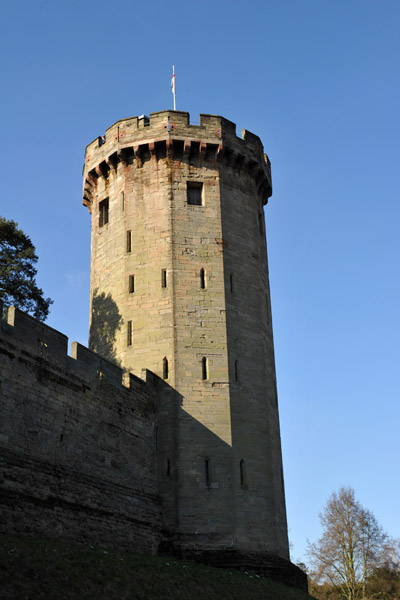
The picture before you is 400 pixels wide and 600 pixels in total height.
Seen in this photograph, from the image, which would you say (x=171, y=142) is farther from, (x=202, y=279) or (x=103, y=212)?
(x=202, y=279)

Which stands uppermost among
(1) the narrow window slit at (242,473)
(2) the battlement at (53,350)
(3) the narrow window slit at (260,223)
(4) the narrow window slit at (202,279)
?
(3) the narrow window slit at (260,223)

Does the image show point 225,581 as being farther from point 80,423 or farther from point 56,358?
point 56,358

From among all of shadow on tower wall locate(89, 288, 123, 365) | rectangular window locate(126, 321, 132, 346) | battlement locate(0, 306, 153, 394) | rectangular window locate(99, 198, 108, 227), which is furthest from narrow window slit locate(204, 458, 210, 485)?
rectangular window locate(99, 198, 108, 227)

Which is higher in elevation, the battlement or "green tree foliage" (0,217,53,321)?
"green tree foliage" (0,217,53,321)

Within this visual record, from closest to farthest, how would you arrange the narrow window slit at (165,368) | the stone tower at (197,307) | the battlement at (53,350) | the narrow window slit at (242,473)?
the battlement at (53,350), the stone tower at (197,307), the narrow window slit at (242,473), the narrow window slit at (165,368)

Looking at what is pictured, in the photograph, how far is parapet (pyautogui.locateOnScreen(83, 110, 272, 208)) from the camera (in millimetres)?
26031

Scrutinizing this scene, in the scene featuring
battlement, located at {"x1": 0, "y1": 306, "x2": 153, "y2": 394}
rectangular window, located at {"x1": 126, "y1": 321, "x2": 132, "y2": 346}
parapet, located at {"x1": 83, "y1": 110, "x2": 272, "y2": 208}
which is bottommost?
battlement, located at {"x1": 0, "y1": 306, "x2": 153, "y2": 394}

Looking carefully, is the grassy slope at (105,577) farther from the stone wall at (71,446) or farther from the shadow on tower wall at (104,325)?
the shadow on tower wall at (104,325)

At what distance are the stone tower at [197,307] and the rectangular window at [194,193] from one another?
0.12ft

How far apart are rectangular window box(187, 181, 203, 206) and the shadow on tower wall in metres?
4.54

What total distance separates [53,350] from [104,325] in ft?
22.2

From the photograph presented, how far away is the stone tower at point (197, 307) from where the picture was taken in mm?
21516

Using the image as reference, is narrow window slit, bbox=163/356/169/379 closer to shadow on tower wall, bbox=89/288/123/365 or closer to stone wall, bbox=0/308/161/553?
stone wall, bbox=0/308/161/553

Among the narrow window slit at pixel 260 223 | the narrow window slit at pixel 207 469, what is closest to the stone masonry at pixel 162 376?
the narrow window slit at pixel 207 469
